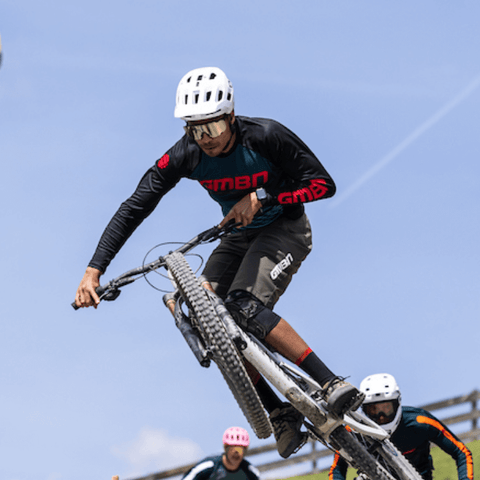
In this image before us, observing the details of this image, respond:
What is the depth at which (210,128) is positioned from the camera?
24.3 ft

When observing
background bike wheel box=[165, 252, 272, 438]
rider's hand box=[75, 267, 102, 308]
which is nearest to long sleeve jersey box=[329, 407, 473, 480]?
background bike wheel box=[165, 252, 272, 438]

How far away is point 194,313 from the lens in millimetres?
7297

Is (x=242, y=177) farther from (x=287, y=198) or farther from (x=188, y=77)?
(x=188, y=77)

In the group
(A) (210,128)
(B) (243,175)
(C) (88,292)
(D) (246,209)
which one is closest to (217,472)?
(C) (88,292)

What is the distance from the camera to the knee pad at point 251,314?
24.9ft

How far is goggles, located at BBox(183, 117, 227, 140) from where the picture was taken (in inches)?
292

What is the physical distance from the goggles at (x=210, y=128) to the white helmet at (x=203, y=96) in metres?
0.08

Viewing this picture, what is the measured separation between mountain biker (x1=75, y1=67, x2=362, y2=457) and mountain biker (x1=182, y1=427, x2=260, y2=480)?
80cm

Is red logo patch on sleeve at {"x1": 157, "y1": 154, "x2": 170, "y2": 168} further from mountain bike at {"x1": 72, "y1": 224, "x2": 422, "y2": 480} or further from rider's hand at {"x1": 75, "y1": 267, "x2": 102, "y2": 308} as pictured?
rider's hand at {"x1": 75, "y1": 267, "x2": 102, "y2": 308}

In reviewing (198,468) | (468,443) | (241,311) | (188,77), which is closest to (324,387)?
(241,311)

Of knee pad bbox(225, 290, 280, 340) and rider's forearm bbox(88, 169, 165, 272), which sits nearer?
knee pad bbox(225, 290, 280, 340)

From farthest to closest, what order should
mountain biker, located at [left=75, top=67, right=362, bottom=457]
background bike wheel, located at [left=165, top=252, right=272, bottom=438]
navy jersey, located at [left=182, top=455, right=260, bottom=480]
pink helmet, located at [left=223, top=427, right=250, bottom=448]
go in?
1. pink helmet, located at [left=223, top=427, right=250, bottom=448]
2. navy jersey, located at [left=182, top=455, right=260, bottom=480]
3. mountain biker, located at [left=75, top=67, right=362, bottom=457]
4. background bike wheel, located at [left=165, top=252, right=272, bottom=438]

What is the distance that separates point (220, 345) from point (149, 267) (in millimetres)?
1159

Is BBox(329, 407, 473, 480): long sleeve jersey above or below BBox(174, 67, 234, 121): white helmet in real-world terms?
below
